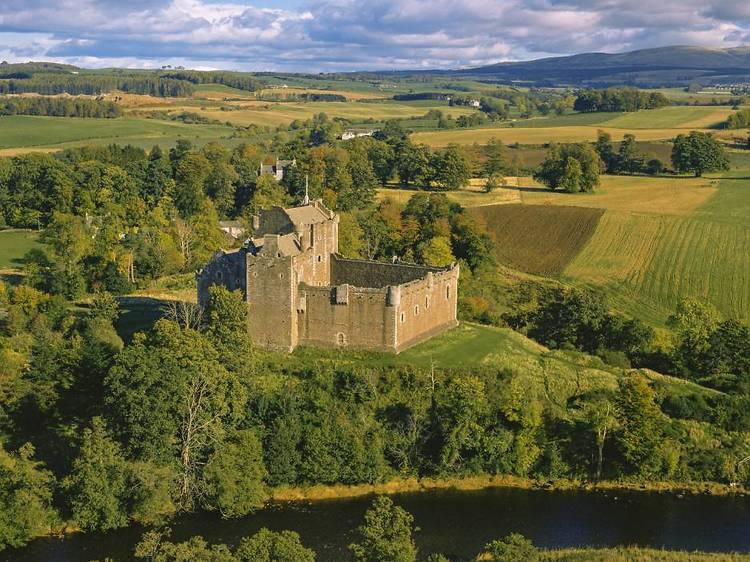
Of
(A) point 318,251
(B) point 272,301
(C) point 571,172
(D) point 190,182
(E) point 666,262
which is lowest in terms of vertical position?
(E) point 666,262

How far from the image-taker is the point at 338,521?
3966 cm

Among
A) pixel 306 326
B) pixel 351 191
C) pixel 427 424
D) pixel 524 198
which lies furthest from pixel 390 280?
pixel 524 198

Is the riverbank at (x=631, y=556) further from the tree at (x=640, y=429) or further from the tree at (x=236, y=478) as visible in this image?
the tree at (x=236, y=478)

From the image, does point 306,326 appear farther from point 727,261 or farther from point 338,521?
point 727,261

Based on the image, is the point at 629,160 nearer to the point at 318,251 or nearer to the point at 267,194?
the point at 267,194

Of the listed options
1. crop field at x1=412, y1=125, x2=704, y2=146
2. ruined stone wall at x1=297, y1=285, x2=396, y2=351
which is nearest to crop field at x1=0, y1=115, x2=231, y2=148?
crop field at x1=412, y1=125, x2=704, y2=146

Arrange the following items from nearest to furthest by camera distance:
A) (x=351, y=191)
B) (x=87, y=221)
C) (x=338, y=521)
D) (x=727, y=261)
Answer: (x=338, y=521)
(x=727, y=261)
(x=87, y=221)
(x=351, y=191)

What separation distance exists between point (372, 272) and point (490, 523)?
19.7 m

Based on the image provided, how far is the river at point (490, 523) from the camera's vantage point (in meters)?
37.1

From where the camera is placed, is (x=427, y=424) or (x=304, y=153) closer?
(x=427, y=424)

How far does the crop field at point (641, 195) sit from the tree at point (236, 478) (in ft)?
195

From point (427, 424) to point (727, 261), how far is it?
38822mm

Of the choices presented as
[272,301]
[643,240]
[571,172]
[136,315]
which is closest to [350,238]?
[136,315]

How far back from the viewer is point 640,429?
4397 centimetres
